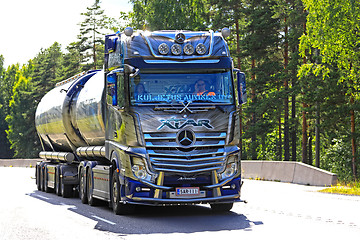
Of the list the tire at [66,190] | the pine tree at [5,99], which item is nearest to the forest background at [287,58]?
the tire at [66,190]

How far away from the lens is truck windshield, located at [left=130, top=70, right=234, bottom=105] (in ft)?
46.5

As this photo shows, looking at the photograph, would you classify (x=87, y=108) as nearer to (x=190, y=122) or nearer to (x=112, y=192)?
(x=112, y=192)

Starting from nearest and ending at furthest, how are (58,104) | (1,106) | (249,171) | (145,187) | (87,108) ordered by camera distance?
(145,187) → (87,108) → (58,104) → (249,171) → (1,106)

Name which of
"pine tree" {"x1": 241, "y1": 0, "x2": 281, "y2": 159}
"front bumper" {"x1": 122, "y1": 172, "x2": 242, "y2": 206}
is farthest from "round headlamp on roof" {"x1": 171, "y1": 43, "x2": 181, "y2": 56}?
"pine tree" {"x1": 241, "y1": 0, "x2": 281, "y2": 159}

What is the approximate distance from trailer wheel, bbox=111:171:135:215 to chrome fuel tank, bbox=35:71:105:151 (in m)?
2.17

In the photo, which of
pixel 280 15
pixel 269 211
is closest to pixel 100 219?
pixel 269 211

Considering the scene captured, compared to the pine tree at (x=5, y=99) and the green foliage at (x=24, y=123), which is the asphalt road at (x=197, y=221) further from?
the pine tree at (x=5, y=99)

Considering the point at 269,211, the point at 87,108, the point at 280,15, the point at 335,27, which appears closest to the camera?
the point at 269,211

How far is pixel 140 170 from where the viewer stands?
13828 millimetres

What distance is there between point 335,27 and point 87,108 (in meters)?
19.5

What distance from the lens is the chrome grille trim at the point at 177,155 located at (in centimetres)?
1378

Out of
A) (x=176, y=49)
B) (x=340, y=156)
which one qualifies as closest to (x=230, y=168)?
(x=176, y=49)

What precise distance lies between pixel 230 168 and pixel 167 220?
1.67 meters

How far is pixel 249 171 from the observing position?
32.0m
